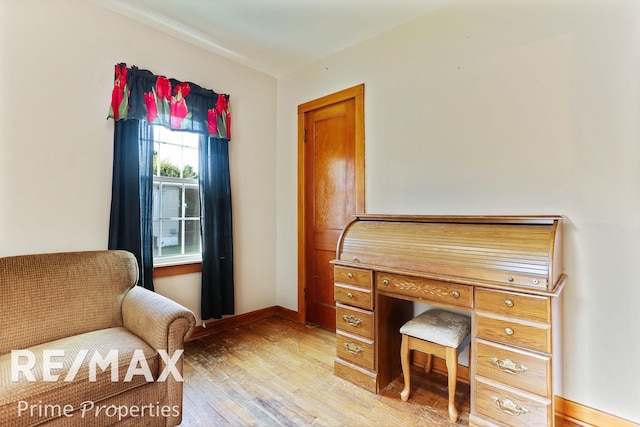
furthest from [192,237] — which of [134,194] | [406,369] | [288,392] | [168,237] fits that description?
[406,369]

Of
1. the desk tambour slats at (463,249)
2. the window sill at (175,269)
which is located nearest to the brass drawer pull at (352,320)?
the desk tambour slats at (463,249)

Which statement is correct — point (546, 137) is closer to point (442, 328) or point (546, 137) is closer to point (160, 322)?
point (442, 328)

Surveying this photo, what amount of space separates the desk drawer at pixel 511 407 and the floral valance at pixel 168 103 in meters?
2.74

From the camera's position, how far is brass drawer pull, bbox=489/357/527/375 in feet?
4.81

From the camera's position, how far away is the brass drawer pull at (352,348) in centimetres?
206

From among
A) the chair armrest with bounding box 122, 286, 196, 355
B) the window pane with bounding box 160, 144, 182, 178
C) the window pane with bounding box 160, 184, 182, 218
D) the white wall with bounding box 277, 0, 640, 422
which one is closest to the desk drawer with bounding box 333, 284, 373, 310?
the white wall with bounding box 277, 0, 640, 422

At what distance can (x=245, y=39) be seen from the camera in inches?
105

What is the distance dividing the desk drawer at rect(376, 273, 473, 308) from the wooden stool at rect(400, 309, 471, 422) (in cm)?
20

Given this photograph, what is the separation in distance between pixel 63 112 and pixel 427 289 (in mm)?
2643

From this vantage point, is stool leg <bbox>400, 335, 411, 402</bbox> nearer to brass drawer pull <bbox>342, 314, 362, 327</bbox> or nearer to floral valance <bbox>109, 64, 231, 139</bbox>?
brass drawer pull <bbox>342, 314, 362, 327</bbox>

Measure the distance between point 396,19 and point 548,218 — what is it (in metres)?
1.82

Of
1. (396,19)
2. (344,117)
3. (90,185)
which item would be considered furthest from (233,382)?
(396,19)

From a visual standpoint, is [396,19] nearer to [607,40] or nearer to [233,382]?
[607,40]

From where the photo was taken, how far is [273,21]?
2400mm
